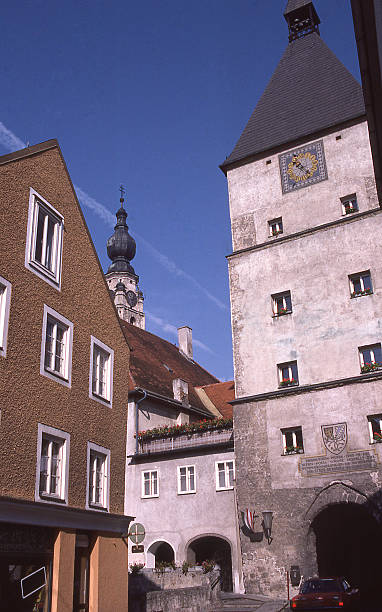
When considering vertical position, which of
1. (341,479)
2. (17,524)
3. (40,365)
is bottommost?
(17,524)

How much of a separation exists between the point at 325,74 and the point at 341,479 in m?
21.5

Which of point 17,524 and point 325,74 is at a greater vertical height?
point 325,74

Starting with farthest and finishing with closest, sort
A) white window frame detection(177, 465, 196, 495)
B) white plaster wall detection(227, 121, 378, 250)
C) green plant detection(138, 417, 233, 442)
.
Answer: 1. green plant detection(138, 417, 233, 442)
2. white window frame detection(177, 465, 196, 495)
3. white plaster wall detection(227, 121, 378, 250)

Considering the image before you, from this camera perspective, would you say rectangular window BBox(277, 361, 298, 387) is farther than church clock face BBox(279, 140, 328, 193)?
No

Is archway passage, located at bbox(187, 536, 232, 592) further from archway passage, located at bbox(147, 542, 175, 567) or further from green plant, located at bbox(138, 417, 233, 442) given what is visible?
green plant, located at bbox(138, 417, 233, 442)

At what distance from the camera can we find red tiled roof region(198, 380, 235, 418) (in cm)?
4009

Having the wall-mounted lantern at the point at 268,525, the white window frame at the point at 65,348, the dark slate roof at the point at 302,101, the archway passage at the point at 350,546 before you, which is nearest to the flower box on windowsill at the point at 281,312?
the archway passage at the point at 350,546

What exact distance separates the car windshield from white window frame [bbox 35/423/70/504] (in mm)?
7550

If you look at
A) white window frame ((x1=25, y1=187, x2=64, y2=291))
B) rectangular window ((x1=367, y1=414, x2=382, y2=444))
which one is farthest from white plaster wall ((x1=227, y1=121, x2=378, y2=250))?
white window frame ((x1=25, y1=187, x2=64, y2=291))

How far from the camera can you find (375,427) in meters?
23.6

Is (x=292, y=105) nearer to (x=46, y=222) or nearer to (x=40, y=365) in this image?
(x=46, y=222)

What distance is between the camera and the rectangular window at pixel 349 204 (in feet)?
89.5

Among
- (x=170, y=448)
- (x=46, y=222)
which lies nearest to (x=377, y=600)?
(x=170, y=448)

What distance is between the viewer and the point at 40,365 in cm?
1461
